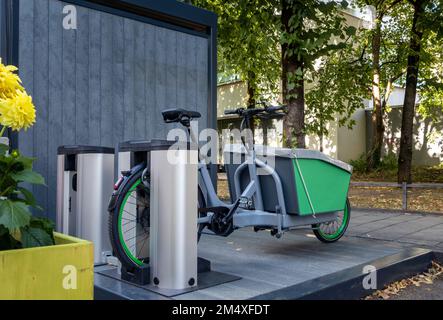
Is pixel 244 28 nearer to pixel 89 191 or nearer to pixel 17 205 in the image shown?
pixel 89 191

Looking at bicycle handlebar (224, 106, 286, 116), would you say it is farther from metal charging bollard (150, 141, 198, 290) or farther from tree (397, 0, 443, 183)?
tree (397, 0, 443, 183)

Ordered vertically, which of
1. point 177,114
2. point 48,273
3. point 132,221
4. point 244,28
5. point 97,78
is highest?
point 244,28

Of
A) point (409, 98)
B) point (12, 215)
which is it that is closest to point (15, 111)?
point (12, 215)

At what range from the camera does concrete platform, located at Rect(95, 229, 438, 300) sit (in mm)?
2957

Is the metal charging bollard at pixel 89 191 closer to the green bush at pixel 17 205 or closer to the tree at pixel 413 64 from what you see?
the green bush at pixel 17 205

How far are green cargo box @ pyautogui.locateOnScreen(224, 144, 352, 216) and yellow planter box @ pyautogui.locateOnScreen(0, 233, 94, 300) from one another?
7.12 ft

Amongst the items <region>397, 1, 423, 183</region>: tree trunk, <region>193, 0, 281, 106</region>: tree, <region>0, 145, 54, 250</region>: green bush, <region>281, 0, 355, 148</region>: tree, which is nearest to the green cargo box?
<region>0, 145, 54, 250</region>: green bush

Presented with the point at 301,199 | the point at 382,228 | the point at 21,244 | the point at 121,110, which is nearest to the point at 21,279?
the point at 21,244

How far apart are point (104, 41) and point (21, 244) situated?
3.06 metres

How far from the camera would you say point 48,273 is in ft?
7.13

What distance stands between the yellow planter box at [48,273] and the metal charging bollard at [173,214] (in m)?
0.69

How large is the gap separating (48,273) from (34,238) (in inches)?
7.7

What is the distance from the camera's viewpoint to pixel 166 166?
9.62 ft

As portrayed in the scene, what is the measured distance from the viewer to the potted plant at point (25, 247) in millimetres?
2076
